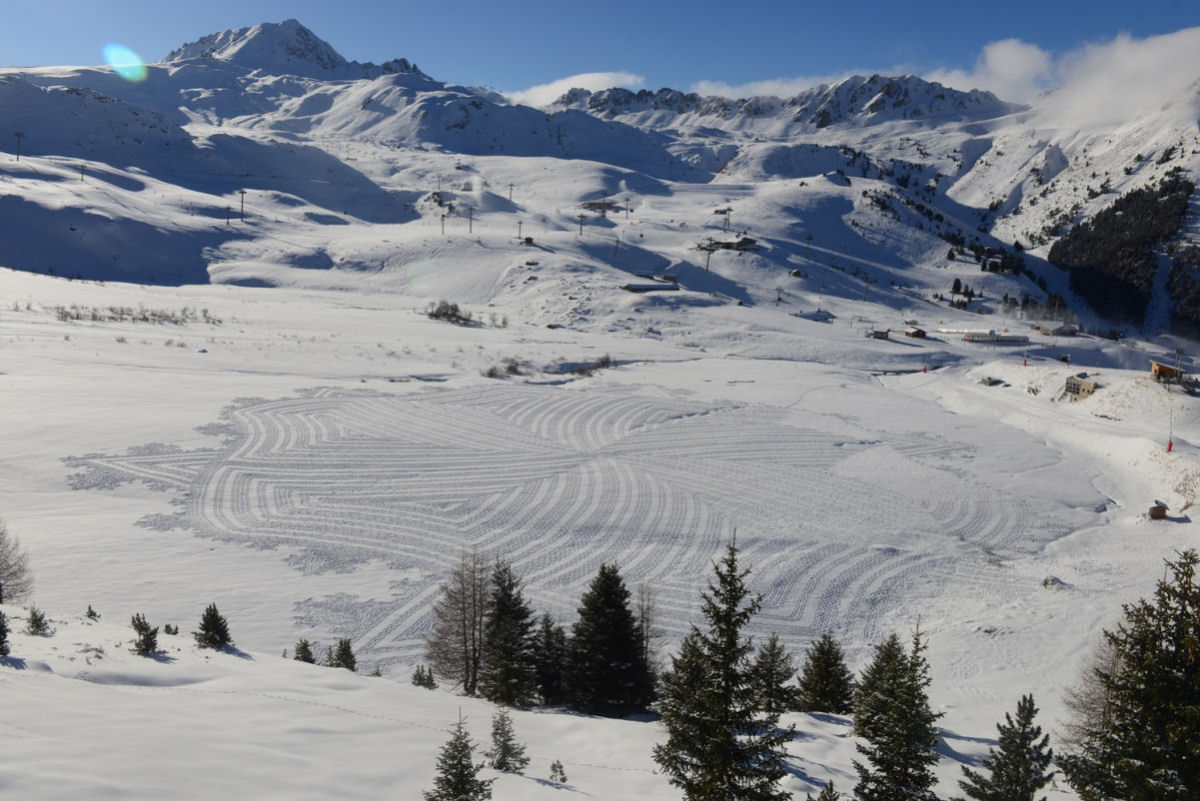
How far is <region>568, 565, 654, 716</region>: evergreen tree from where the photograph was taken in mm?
17516

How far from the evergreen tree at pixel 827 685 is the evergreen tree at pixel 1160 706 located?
9.74 m

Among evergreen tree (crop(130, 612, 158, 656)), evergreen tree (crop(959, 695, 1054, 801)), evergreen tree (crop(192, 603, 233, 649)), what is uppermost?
evergreen tree (crop(959, 695, 1054, 801))

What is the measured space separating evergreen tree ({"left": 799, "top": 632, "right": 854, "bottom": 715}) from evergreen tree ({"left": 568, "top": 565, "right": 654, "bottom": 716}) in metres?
4.80

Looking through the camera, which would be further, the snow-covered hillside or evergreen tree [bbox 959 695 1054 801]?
the snow-covered hillside

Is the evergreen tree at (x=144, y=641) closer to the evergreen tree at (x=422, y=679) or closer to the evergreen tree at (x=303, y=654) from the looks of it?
the evergreen tree at (x=303, y=654)

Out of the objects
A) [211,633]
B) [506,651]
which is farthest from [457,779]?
[211,633]

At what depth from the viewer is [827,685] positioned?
1831cm

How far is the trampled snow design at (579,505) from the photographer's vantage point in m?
23.6

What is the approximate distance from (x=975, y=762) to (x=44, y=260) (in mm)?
115368

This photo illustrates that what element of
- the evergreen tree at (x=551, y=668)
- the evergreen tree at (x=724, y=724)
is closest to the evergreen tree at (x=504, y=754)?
the evergreen tree at (x=724, y=724)

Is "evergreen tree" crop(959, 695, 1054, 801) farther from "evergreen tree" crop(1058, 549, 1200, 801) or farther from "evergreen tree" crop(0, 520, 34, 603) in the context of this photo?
"evergreen tree" crop(0, 520, 34, 603)

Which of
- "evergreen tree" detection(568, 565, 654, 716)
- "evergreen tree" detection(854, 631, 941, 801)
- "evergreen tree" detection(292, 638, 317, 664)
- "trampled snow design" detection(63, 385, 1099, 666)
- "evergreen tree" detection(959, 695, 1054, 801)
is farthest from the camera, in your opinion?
"trampled snow design" detection(63, 385, 1099, 666)

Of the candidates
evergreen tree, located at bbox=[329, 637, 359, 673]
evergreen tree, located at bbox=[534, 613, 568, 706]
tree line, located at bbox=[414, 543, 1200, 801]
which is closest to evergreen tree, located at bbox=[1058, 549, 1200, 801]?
tree line, located at bbox=[414, 543, 1200, 801]

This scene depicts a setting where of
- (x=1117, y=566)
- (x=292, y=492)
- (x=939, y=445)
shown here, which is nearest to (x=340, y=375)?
(x=292, y=492)
